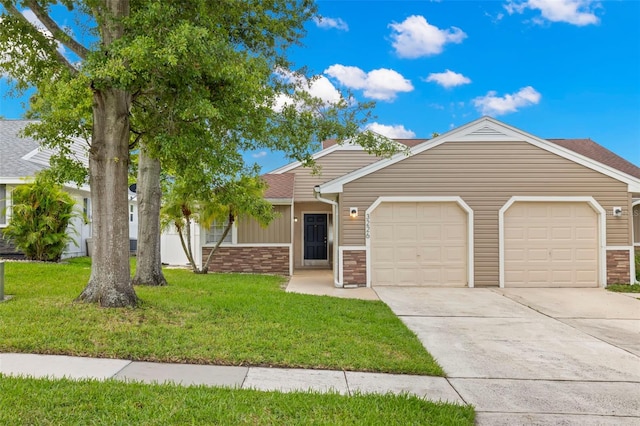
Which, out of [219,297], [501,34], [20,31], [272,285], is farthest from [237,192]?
[501,34]

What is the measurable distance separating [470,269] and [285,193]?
21.3ft

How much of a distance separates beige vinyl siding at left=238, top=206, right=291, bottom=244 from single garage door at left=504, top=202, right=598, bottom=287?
22.3ft

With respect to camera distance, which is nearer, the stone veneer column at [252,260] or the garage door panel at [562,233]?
the garage door panel at [562,233]

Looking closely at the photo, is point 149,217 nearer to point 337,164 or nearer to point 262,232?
point 262,232

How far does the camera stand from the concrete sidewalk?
3.89 meters

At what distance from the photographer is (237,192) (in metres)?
11.4

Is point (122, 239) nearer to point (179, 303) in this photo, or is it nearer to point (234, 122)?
point (179, 303)

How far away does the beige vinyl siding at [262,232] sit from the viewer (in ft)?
46.0

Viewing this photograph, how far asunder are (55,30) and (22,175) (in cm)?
898

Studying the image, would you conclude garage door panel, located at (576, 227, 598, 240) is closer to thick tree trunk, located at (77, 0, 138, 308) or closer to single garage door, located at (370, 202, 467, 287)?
single garage door, located at (370, 202, 467, 287)

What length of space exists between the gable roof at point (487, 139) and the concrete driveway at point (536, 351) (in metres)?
3.19

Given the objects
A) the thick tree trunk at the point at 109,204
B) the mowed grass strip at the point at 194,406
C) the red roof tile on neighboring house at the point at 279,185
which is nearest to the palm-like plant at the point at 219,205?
the red roof tile on neighboring house at the point at 279,185

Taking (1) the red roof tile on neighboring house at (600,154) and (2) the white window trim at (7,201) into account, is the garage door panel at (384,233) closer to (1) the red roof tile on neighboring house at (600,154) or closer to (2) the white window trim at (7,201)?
(1) the red roof tile on neighboring house at (600,154)

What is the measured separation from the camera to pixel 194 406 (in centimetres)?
329
